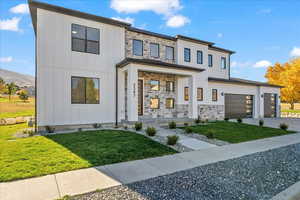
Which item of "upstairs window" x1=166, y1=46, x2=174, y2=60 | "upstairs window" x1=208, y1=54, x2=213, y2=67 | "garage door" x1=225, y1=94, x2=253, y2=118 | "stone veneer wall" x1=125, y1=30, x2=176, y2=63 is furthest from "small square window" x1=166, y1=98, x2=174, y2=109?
"garage door" x1=225, y1=94, x2=253, y2=118

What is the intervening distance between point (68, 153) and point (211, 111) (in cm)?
1353

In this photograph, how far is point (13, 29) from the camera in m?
12.2

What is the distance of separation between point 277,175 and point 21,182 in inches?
229

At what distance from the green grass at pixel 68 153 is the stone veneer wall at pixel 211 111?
9.57 metres

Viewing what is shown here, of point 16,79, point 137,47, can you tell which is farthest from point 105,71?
point 16,79

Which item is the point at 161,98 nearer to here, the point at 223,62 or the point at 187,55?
the point at 187,55

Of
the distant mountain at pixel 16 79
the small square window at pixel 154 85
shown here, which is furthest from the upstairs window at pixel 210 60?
the distant mountain at pixel 16 79

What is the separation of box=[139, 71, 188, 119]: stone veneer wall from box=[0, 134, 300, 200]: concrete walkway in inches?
282

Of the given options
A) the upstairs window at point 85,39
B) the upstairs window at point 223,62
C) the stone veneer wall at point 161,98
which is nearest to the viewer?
the upstairs window at point 85,39

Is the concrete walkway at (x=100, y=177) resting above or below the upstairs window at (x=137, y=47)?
below

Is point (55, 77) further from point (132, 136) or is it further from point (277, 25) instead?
point (277, 25)

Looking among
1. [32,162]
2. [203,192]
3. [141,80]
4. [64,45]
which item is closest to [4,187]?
[32,162]

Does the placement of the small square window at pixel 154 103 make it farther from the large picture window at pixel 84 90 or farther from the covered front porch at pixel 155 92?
the large picture window at pixel 84 90

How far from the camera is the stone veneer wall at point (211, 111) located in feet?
49.4
